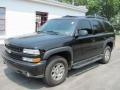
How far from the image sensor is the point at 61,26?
620 centimetres

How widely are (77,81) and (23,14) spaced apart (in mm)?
8852

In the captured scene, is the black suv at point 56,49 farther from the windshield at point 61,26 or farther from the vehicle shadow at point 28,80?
the vehicle shadow at point 28,80

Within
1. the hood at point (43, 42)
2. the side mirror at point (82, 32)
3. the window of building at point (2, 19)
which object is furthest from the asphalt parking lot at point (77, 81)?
the window of building at point (2, 19)

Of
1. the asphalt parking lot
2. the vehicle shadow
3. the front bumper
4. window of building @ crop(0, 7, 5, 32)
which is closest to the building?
window of building @ crop(0, 7, 5, 32)

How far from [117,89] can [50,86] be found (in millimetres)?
1834

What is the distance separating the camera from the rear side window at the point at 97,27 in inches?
271

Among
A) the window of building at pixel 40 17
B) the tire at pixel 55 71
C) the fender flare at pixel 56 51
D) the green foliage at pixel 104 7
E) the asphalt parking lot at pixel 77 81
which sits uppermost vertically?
the green foliage at pixel 104 7

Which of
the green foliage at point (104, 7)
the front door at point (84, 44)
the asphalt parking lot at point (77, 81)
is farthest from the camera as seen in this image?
the green foliage at point (104, 7)

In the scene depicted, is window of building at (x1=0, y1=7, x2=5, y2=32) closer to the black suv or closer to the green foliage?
the black suv

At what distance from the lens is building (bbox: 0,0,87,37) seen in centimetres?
1234

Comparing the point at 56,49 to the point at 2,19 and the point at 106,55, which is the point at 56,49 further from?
the point at 2,19

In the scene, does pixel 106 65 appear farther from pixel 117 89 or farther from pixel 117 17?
pixel 117 17

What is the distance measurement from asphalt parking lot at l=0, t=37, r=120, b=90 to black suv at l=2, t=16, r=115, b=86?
350 millimetres

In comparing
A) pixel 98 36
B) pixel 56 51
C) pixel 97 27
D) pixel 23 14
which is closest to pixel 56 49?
pixel 56 51
